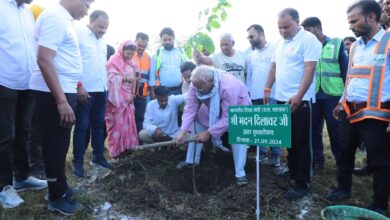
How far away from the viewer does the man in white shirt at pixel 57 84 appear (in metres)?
2.37

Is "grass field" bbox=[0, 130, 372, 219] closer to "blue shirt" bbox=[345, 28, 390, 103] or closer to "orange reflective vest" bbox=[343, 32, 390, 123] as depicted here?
"orange reflective vest" bbox=[343, 32, 390, 123]

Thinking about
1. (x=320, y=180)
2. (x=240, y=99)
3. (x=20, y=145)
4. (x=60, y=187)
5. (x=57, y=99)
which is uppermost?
(x=57, y=99)

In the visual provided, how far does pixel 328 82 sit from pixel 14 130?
3.65m

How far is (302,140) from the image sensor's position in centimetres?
310

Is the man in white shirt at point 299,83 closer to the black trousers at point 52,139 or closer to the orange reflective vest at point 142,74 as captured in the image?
the black trousers at point 52,139

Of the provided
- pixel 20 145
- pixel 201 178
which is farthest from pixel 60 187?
pixel 201 178

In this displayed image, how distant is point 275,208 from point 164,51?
3201 mm

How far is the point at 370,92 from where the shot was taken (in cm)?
262

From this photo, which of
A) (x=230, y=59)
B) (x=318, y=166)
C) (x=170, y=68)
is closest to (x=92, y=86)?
(x=170, y=68)

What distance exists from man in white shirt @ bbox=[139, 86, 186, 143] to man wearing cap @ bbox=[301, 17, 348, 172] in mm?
1941

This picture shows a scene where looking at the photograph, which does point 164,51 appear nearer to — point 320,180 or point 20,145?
point 20,145

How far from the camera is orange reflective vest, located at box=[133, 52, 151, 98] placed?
16.8ft

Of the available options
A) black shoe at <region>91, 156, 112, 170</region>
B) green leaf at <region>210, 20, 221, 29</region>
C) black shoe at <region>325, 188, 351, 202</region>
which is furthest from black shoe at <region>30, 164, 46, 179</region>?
black shoe at <region>325, 188, 351, 202</region>

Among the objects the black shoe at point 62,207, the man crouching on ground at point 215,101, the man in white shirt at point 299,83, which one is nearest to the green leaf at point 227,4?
the man in white shirt at point 299,83
